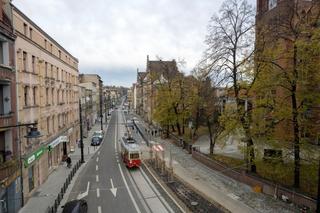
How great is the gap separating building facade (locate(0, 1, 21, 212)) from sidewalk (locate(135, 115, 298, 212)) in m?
12.6

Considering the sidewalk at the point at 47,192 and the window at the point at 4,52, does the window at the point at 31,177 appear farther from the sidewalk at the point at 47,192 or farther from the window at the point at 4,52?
the window at the point at 4,52

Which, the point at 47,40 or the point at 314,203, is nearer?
the point at 314,203

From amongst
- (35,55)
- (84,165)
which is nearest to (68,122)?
(84,165)

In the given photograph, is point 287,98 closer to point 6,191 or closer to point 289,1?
point 289,1

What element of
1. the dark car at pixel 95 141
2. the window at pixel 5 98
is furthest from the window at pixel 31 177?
the dark car at pixel 95 141

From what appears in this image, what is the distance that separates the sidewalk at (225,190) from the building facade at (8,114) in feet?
41.5

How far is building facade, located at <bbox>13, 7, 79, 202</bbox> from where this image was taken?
21.9 meters

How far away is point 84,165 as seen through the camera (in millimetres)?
34844

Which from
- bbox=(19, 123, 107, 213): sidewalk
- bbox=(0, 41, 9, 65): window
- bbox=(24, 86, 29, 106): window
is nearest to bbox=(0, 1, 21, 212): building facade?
bbox=(0, 41, 9, 65): window

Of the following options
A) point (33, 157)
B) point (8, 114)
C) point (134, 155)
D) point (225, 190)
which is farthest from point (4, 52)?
point (225, 190)

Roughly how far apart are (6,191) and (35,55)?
12552 mm

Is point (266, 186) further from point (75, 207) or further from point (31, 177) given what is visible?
point (31, 177)

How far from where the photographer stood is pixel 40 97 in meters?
27.5

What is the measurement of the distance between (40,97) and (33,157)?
20.7ft
